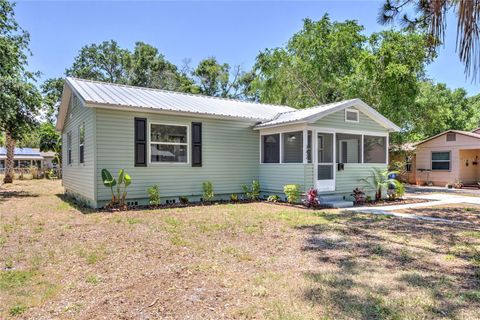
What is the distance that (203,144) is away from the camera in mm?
11438

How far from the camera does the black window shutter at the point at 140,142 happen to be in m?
10.2

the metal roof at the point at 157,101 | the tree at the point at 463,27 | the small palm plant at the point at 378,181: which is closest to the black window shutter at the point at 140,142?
the metal roof at the point at 157,101

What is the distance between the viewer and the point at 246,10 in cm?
1669

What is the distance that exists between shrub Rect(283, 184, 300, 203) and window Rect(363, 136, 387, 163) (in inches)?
137

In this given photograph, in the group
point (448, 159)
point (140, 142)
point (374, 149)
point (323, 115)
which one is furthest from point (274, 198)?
point (448, 159)

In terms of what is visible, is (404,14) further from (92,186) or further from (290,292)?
(92,186)

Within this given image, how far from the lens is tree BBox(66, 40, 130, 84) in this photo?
3306 cm

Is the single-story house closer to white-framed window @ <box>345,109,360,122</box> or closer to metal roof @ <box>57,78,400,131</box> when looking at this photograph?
metal roof @ <box>57,78,400,131</box>

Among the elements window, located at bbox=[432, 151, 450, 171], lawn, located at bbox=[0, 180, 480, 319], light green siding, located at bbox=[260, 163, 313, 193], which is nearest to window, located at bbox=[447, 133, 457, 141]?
window, located at bbox=[432, 151, 450, 171]

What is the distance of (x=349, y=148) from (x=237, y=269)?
959 cm

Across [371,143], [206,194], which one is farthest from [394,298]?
[371,143]

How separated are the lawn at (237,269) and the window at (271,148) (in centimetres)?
456

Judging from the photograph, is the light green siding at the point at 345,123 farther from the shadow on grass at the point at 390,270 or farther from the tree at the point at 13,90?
the tree at the point at 13,90

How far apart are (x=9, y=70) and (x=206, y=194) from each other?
11.7 m
